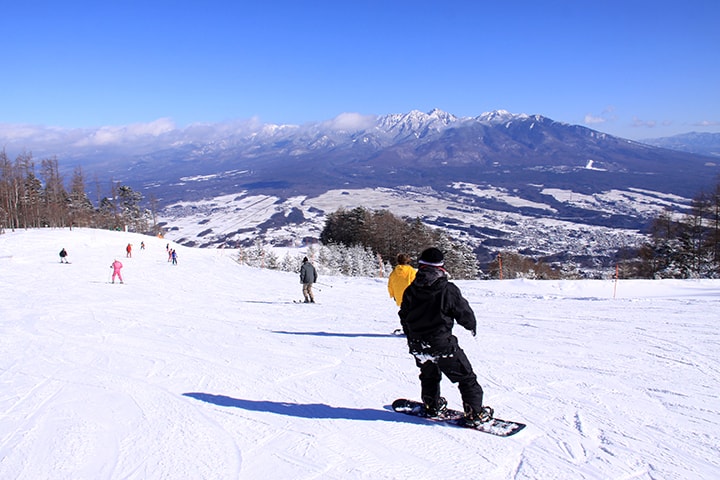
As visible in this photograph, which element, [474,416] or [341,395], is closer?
[474,416]

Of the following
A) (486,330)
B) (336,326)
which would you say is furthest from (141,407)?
(486,330)

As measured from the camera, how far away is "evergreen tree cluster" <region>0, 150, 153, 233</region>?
63969 mm

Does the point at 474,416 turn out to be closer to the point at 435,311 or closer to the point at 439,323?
the point at 439,323

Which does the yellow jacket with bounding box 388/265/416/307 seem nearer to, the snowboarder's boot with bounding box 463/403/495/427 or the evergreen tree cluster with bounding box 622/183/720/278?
the snowboarder's boot with bounding box 463/403/495/427

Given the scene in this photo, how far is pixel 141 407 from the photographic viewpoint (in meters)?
5.38

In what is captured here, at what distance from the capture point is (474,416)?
4379mm

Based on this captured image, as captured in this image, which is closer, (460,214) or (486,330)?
(486,330)

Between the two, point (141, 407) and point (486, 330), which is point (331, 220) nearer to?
point (486, 330)

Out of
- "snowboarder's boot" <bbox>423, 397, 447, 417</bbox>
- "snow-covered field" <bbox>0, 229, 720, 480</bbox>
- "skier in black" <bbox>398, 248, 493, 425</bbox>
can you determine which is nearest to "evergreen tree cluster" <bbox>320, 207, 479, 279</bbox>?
"snow-covered field" <bbox>0, 229, 720, 480</bbox>

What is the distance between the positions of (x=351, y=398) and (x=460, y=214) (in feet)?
479

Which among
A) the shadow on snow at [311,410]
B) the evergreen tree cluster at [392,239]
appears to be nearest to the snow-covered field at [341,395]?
the shadow on snow at [311,410]

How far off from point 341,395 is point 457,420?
159 centimetres

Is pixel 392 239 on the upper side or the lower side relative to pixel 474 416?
lower

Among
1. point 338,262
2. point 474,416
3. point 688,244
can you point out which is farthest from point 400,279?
point 338,262
